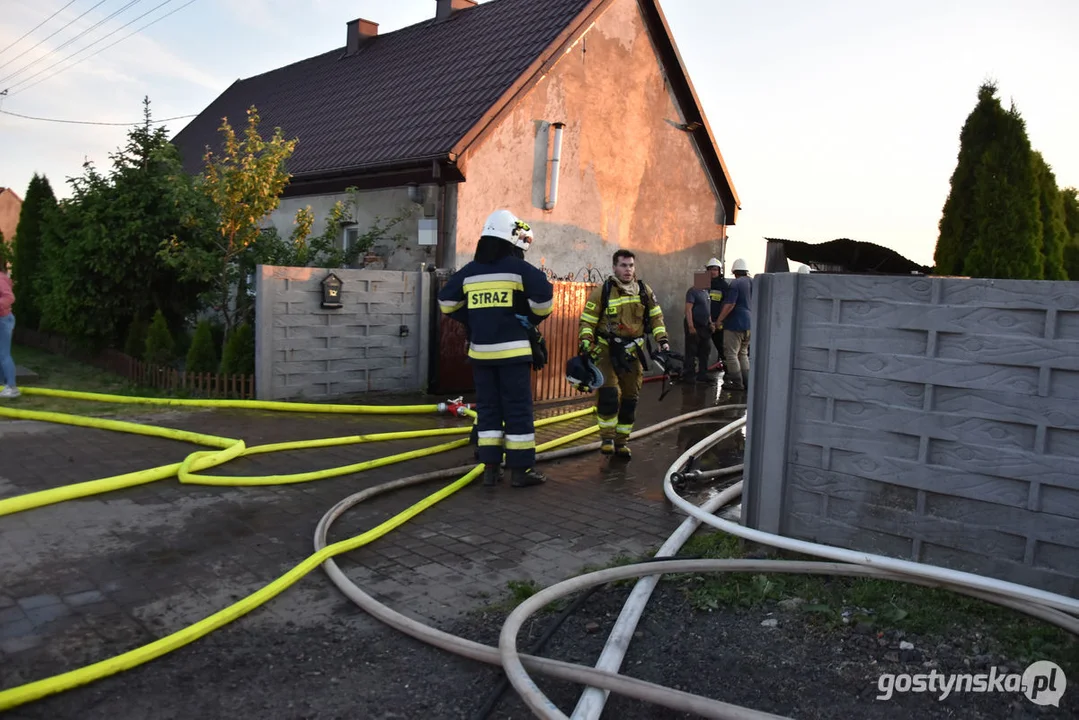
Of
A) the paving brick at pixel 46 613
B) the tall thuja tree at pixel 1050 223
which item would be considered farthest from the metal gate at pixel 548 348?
the tall thuja tree at pixel 1050 223

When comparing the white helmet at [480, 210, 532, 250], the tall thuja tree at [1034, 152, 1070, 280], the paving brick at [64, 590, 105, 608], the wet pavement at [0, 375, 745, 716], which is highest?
the tall thuja tree at [1034, 152, 1070, 280]

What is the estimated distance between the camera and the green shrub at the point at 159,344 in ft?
34.2

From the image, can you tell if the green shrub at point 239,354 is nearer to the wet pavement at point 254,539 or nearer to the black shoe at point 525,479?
the wet pavement at point 254,539

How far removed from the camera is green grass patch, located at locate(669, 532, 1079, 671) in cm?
331

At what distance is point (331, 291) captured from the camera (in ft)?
30.5

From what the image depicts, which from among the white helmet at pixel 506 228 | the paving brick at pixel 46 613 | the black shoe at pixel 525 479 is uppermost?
the white helmet at pixel 506 228

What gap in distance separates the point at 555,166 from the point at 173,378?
7.09 metres

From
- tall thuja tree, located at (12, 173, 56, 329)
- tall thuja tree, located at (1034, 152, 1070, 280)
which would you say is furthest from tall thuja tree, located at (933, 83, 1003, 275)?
tall thuja tree, located at (12, 173, 56, 329)

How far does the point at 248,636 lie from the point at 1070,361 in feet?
12.1

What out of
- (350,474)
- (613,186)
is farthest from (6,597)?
(613,186)

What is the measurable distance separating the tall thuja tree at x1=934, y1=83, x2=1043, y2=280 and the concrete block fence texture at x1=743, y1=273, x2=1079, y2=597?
40.3 ft

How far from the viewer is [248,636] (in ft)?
11.3

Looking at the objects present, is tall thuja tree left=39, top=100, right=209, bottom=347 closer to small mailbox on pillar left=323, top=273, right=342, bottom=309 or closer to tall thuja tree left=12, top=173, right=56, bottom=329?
small mailbox on pillar left=323, top=273, right=342, bottom=309

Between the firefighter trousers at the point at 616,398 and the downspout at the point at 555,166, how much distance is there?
24.0ft
